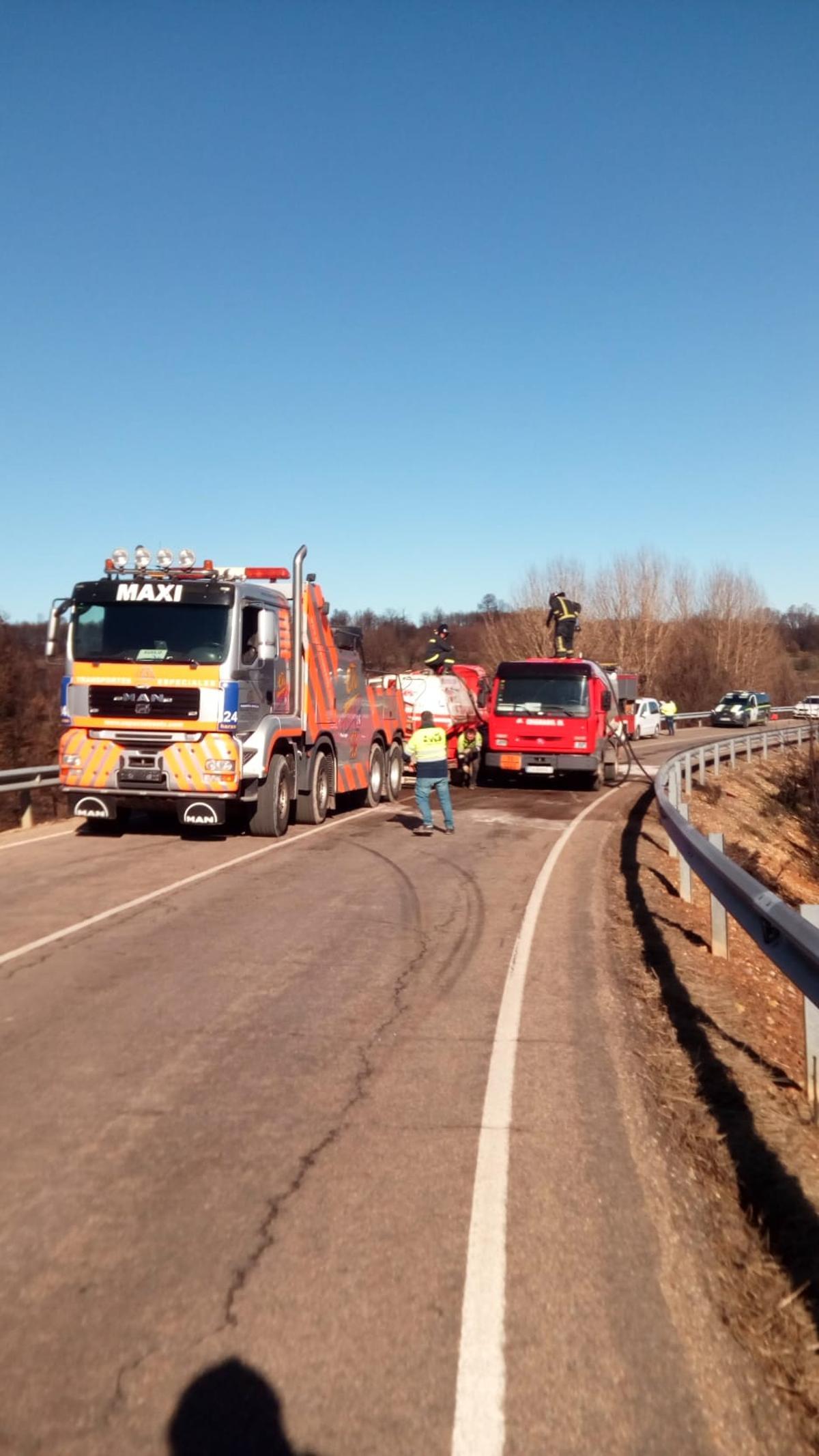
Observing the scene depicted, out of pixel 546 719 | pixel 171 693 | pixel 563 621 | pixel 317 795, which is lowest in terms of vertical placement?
pixel 317 795

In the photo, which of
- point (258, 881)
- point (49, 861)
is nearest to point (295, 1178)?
point (258, 881)

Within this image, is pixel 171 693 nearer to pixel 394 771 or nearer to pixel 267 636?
pixel 267 636

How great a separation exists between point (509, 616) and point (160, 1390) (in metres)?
53.5

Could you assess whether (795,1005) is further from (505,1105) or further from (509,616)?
(509,616)

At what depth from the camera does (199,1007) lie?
21.8ft

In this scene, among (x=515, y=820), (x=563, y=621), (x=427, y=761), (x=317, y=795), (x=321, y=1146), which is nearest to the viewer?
(x=321, y=1146)

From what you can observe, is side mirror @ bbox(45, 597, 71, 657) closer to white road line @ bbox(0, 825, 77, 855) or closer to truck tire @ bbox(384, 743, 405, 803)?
white road line @ bbox(0, 825, 77, 855)

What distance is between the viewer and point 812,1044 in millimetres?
5449

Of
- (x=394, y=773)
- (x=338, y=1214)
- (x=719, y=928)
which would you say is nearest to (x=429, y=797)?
(x=394, y=773)

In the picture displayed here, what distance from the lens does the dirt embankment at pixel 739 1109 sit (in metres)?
3.54

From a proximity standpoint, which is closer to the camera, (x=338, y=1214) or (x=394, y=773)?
(x=338, y=1214)

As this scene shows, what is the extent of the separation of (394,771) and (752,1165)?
15.8m

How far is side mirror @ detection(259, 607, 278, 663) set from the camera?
43.7 ft

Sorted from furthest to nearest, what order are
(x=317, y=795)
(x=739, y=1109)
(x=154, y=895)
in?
1. (x=317, y=795)
2. (x=154, y=895)
3. (x=739, y=1109)
